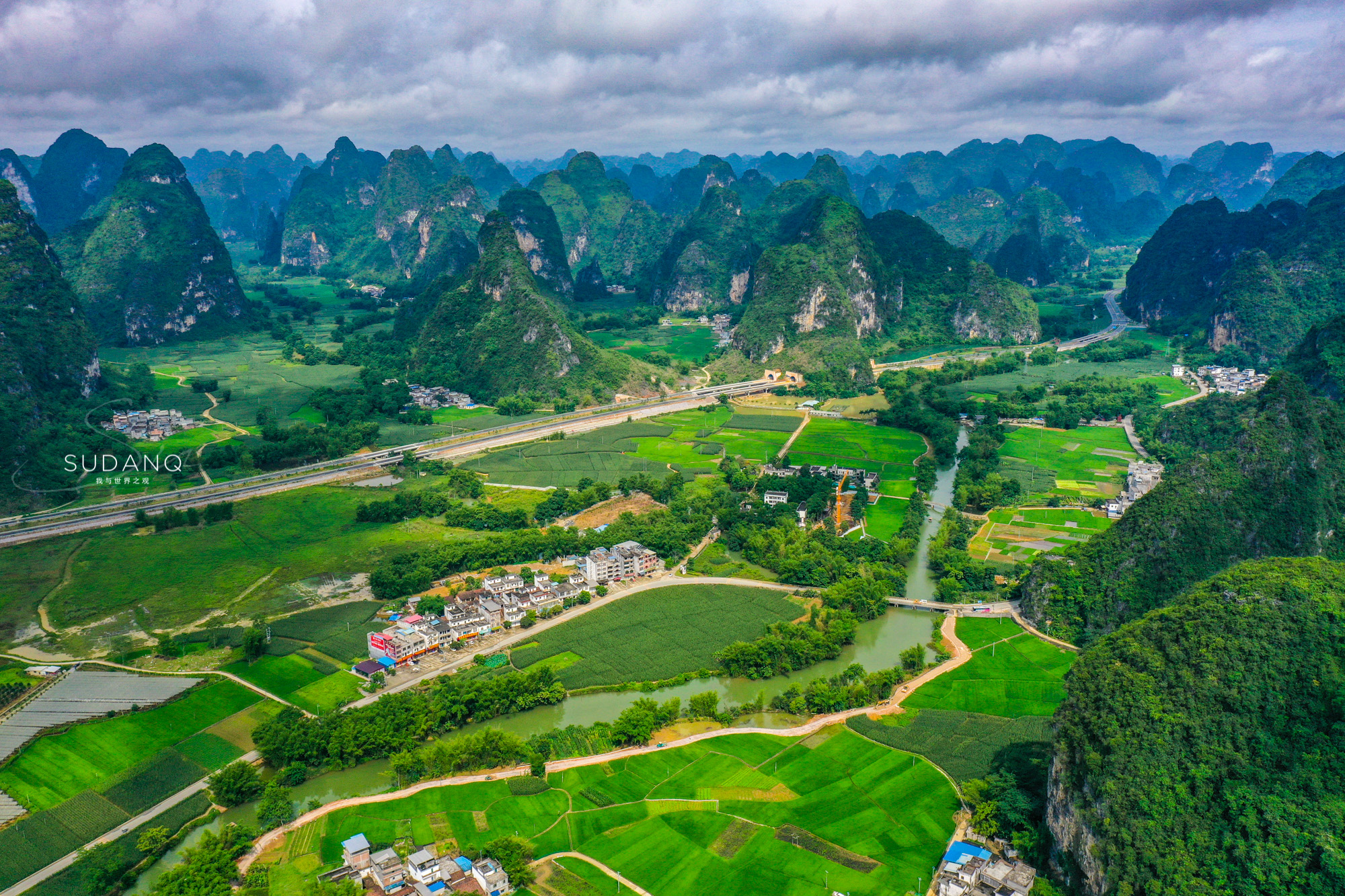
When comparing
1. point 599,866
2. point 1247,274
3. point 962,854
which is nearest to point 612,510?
point 599,866

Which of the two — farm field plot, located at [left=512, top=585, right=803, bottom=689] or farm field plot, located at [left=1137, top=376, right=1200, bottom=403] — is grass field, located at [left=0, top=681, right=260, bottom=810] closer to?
farm field plot, located at [left=512, top=585, right=803, bottom=689]

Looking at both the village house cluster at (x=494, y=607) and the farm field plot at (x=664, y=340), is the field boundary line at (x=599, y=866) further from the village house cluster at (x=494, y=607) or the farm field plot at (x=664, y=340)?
the farm field plot at (x=664, y=340)

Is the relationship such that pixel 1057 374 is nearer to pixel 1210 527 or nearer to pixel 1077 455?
pixel 1077 455

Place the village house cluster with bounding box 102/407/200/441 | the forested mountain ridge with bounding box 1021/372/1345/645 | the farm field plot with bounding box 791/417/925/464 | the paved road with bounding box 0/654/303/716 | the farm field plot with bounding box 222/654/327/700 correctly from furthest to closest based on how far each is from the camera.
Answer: the village house cluster with bounding box 102/407/200/441 < the farm field plot with bounding box 791/417/925/464 < the forested mountain ridge with bounding box 1021/372/1345/645 < the farm field plot with bounding box 222/654/327/700 < the paved road with bounding box 0/654/303/716

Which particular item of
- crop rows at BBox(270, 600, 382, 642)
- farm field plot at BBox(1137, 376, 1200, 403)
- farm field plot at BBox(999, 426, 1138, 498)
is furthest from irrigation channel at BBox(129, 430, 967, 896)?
farm field plot at BBox(1137, 376, 1200, 403)

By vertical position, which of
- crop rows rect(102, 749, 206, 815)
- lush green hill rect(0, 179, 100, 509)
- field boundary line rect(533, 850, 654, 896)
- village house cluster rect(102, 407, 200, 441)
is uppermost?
lush green hill rect(0, 179, 100, 509)

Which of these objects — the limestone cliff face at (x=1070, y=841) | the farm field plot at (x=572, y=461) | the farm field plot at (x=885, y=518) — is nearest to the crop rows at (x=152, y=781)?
the limestone cliff face at (x=1070, y=841)
